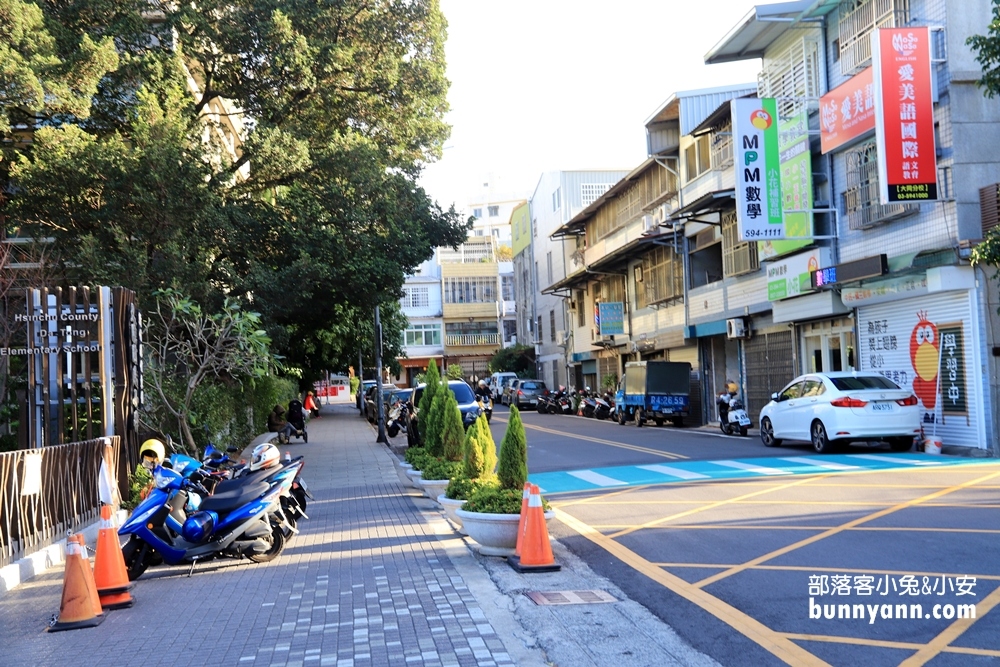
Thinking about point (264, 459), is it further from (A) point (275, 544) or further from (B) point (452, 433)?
(B) point (452, 433)

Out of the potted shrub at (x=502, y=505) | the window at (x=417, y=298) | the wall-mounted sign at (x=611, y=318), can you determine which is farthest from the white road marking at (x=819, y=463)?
the window at (x=417, y=298)

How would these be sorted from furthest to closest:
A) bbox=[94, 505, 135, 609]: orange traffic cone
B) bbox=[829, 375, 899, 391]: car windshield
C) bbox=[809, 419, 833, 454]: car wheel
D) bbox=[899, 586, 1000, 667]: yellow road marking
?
bbox=[809, 419, 833, 454]: car wheel, bbox=[829, 375, 899, 391]: car windshield, bbox=[94, 505, 135, 609]: orange traffic cone, bbox=[899, 586, 1000, 667]: yellow road marking

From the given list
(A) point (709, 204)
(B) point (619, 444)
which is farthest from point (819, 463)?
(A) point (709, 204)

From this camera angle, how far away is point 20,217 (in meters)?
20.1

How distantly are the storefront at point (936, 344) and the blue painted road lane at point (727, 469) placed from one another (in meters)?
1.70

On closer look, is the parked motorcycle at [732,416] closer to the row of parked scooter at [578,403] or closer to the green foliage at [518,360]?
the row of parked scooter at [578,403]

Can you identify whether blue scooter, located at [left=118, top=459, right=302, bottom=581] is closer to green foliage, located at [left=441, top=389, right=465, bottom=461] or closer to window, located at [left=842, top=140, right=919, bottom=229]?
green foliage, located at [left=441, top=389, right=465, bottom=461]

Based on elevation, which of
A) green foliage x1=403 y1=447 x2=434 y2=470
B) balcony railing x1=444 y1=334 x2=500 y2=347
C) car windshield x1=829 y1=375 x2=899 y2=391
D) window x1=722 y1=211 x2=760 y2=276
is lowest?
green foliage x1=403 y1=447 x2=434 y2=470

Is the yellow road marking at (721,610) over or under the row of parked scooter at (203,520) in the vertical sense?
under

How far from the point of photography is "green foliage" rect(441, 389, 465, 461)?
13.9m

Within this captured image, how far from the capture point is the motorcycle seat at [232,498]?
982 cm

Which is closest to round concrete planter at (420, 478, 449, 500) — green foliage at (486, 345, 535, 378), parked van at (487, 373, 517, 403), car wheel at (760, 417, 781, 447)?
car wheel at (760, 417, 781, 447)

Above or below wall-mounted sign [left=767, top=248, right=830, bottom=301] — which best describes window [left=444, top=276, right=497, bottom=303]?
above

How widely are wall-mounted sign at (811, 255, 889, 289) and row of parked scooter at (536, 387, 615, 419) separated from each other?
1547 centimetres
